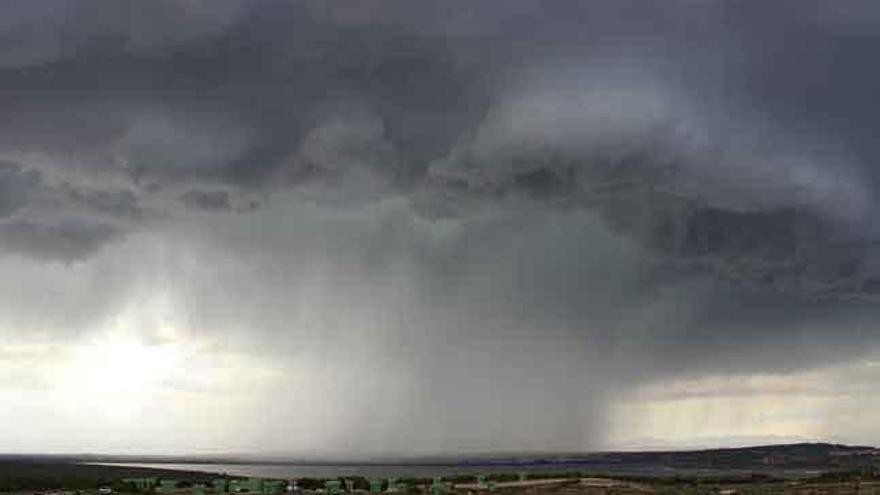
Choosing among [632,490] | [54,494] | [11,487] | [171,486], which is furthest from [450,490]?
[11,487]

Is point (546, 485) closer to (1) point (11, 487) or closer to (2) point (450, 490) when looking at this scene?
(2) point (450, 490)

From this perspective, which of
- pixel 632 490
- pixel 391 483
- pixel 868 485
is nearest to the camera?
pixel 632 490

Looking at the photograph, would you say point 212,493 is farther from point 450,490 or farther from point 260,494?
point 450,490

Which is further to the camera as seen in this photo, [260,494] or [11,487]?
[11,487]

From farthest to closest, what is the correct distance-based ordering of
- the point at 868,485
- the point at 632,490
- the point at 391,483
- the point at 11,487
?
the point at 11,487
the point at 391,483
the point at 868,485
the point at 632,490

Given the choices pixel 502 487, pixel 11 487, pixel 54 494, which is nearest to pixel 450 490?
pixel 502 487

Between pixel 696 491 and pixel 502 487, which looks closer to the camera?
pixel 696 491

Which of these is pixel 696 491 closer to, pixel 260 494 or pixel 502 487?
pixel 502 487

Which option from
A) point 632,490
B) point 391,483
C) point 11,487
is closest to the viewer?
point 632,490
